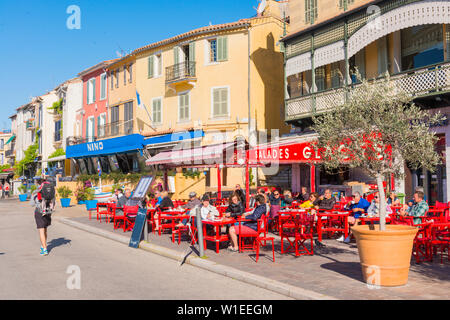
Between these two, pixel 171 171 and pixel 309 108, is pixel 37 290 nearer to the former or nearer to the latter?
pixel 309 108

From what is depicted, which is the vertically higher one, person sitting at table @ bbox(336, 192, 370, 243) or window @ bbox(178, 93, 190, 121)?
window @ bbox(178, 93, 190, 121)

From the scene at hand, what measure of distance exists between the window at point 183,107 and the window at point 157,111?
1999mm

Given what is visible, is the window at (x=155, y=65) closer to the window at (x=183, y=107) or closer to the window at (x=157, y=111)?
the window at (x=157, y=111)

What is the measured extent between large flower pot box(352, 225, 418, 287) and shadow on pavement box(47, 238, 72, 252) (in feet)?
24.8

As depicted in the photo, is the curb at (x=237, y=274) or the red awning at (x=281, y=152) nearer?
the curb at (x=237, y=274)

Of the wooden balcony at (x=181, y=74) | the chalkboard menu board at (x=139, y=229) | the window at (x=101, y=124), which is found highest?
the wooden balcony at (x=181, y=74)

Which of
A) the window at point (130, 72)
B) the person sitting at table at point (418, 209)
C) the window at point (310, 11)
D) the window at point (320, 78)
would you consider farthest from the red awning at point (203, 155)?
the window at point (130, 72)

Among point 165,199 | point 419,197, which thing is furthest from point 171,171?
point 419,197

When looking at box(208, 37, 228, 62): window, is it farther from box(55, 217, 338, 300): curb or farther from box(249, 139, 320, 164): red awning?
box(55, 217, 338, 300): curb

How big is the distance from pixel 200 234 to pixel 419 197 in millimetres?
5008

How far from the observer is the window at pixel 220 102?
25.6m

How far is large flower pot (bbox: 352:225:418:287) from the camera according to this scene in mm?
6281

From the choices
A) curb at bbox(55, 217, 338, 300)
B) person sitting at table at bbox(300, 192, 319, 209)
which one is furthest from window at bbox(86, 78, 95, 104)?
person sitting at table at bbox(300, 192, 319, 209)

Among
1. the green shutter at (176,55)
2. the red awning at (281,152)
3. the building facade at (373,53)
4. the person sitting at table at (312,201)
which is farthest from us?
the green shutter at (176,55)
